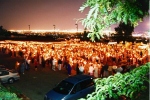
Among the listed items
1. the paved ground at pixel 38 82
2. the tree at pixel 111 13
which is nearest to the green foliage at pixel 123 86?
the tree at pixel 111 13

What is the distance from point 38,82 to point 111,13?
13.9m

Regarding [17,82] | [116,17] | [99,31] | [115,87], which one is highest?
[116,17]

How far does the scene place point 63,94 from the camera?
447 inches

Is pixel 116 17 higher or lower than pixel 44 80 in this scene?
higher

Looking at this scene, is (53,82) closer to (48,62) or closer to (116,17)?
(48,62)

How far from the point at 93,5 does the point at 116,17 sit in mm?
550

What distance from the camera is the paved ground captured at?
1427 centimetres

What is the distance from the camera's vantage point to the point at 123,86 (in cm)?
371

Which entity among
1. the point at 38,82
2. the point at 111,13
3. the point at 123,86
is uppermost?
the point at 111,13

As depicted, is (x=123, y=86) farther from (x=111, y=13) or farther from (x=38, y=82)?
(x=38, y=82)

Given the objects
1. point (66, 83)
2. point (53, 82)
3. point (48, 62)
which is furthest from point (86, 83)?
point (48, 62)

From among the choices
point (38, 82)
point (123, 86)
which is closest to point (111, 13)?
point (123, 86)

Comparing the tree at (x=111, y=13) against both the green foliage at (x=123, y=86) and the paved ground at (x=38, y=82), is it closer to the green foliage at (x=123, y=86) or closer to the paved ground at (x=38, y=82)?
the green foliage at (x=123, y=86)

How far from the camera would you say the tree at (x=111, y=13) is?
11.6ft
